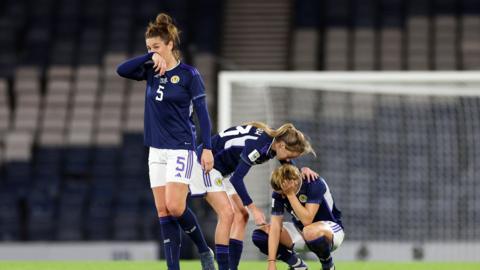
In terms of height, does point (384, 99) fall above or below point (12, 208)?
above

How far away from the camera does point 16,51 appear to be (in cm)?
1661

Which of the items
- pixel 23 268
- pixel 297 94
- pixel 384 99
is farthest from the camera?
pixel 384 99

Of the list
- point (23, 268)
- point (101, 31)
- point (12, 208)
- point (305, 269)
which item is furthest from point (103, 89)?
point (305, 269)

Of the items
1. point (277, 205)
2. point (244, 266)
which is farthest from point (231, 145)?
point (244, 266)

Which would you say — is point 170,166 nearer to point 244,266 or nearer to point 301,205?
point 301,205

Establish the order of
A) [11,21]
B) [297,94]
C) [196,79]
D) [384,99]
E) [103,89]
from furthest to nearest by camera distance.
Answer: [11,21] → [103,89] → [384,99] → [297,94] → [196,79]

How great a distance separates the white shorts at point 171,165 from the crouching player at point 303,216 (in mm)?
505

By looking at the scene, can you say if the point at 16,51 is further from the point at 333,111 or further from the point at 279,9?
the point at 333,111

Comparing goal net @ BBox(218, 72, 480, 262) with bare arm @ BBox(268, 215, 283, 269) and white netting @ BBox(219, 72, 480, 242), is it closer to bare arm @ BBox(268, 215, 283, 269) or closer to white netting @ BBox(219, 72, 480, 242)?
white netting @ BBox(219, 72, 480, 242)

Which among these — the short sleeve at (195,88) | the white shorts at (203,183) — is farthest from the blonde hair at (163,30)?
the white shorts at (203,183)

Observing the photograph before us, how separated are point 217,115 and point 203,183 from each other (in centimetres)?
774

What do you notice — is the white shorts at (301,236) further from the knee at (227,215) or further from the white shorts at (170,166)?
the white shorts at (170,166)

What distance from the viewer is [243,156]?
6.77 meters

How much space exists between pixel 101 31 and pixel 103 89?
1.33 meters
